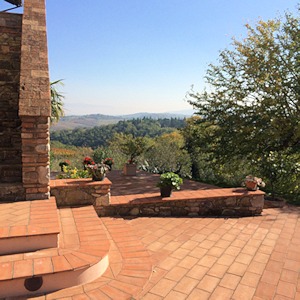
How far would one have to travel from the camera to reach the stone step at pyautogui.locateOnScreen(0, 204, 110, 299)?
8.48 ft

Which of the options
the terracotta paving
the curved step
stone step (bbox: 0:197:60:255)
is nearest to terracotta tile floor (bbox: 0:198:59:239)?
stone step (bbox: 0:197:60:255)

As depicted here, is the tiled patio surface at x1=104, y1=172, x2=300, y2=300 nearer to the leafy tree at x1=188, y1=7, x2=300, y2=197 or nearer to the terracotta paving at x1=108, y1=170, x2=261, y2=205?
the terracotta paving at x1=108, y1=170, x2=261, y2=205

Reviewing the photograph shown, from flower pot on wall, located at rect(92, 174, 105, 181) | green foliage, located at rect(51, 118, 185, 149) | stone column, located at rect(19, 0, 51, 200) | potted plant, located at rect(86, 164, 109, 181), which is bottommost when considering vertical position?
green foliage, located at rect(51, 118, 185, 149)

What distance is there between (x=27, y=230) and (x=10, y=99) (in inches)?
161

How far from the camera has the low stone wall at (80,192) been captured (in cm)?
515

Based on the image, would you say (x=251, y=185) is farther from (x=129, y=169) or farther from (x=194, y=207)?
(x=129, y=169)

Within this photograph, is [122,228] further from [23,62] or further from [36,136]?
[23,62]

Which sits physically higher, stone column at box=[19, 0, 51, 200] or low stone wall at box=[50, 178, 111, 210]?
stone column at box=[19, 0, 51, 200]

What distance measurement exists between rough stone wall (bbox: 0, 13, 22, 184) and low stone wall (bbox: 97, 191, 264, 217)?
1.96 meters

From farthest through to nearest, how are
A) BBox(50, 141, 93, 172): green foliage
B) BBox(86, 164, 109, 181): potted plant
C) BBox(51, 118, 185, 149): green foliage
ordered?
BBox(51, 118, 185, 149): green foliage, BBox(50, 141, 93, 172): green foliage, BBox(86, 164, 109, 181): potted plant

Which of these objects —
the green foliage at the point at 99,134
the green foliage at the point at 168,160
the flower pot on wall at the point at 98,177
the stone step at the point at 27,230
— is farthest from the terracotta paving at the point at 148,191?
the green foliage at the point at 99,134

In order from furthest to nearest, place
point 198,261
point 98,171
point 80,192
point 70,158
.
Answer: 1. point 70,158
2. point 98,171
3. point 80,192
4. point 198,261

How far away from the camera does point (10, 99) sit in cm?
609

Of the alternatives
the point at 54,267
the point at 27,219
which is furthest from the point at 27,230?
the point at 54,267
